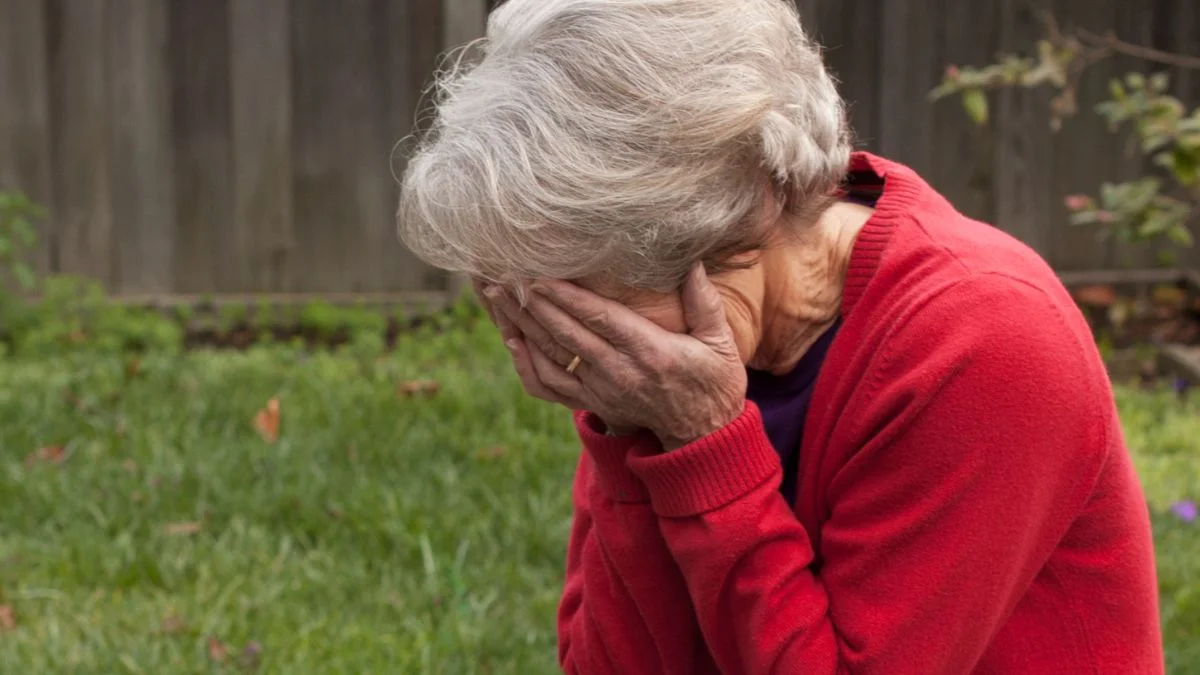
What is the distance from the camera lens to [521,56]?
1.56 m

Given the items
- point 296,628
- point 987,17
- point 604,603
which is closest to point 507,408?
point 296,628

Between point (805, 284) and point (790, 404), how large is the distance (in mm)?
171

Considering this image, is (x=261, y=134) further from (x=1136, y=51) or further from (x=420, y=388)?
(x=1136, y=51)

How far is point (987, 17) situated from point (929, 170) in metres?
0.72

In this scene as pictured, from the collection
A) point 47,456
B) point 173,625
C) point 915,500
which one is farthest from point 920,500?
point 47,456

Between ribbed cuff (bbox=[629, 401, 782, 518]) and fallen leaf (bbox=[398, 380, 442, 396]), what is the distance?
2.76m

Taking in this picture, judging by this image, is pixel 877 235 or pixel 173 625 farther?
pixel 173 625

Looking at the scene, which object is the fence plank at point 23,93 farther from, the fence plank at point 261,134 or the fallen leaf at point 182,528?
the fallen leaf at point 182,528

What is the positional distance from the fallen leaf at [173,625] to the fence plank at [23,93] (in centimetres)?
370

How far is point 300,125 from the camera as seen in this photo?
249 inches

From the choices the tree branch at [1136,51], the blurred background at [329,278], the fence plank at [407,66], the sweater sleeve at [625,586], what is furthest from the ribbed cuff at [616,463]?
the fence plank at [407,66]

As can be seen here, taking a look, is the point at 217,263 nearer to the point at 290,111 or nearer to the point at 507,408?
the point at 290,111

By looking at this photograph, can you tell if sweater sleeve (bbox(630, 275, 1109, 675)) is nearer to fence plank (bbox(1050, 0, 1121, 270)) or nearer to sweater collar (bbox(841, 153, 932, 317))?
sweater collar (bbox(841, 153, 932, 317))

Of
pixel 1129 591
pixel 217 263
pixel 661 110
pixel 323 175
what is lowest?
pixel 217 263
